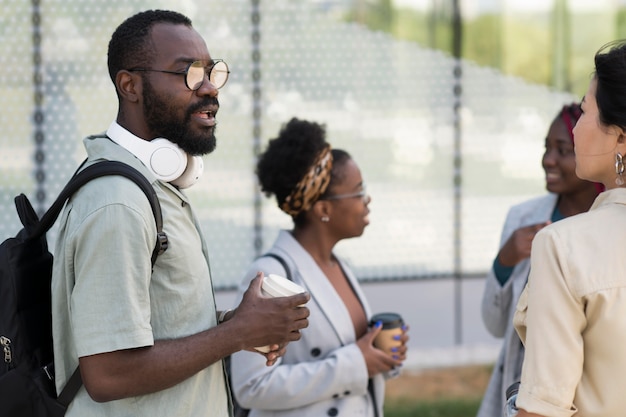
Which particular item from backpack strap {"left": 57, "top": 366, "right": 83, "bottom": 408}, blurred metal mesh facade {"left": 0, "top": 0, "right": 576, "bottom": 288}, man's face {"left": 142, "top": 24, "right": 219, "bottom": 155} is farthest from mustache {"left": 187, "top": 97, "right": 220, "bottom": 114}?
blurred metal mesh facade {"left": 0, "top": 0, "right": 576, "bottom": 288}

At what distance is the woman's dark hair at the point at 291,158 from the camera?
11.7ft

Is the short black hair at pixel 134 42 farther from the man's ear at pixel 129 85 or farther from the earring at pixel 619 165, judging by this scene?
the earring at pixel 619 165

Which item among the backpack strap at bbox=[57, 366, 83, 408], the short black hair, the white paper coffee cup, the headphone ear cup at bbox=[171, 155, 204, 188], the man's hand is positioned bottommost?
the backpack strap at bbox=[57, 366, 83, 408]

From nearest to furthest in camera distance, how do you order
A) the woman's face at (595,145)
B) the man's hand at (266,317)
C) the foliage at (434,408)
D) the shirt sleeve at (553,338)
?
the shirt sleeve at (553,338)
the woman's face at (595,145)
the man's hand at (266,317)
the foliage at (434,408)

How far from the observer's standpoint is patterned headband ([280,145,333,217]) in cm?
353

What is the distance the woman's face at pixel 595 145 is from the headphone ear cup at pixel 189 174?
0.92m

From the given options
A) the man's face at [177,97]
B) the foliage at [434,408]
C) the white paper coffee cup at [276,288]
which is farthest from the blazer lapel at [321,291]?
the foliage at [434,408]

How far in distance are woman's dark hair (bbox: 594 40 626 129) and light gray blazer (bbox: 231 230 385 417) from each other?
1.48 metres

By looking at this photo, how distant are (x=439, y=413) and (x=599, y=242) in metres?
4.38

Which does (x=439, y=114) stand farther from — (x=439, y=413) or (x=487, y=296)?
(x=487, y=296)

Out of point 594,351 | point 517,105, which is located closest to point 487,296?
point 594,351

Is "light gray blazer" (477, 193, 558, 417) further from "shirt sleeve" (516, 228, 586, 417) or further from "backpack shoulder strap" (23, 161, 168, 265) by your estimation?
"backpack shoulder strap" (23, 161, 168, 265)

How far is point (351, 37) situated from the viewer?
6000 mm

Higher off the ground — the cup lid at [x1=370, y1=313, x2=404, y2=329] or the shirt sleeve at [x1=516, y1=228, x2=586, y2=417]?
the shirt sleeve at [x1=516, y1=228, x2=586, y2=417]
